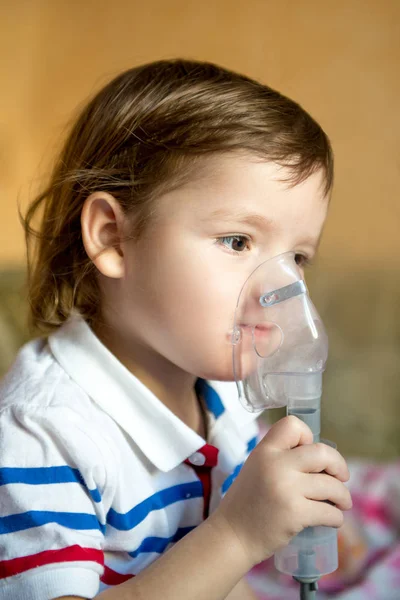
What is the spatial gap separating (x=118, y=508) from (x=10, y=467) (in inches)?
5.6

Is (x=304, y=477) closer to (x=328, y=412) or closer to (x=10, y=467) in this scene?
(x=10, y=467)

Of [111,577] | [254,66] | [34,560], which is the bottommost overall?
[111,577]

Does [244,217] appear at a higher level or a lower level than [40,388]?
higher

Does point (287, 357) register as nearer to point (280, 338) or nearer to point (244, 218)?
point (280, 338)

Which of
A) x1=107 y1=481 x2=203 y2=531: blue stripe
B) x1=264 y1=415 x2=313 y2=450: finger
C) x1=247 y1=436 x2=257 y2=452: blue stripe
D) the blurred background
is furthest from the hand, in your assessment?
the blurred background

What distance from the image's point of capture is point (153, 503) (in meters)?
0.84

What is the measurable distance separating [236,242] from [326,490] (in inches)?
10.9

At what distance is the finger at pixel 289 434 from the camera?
2.35ft

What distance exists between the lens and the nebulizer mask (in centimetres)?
73

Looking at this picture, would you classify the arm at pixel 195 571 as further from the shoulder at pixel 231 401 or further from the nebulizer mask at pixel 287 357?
the shoulder at pixel 231 401

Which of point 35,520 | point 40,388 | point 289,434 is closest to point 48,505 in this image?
point 35,520

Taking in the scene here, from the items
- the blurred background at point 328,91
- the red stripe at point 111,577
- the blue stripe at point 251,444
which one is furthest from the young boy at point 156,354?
the blurred background at point 328,91

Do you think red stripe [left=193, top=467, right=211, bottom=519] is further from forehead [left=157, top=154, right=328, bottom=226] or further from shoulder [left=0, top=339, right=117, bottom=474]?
forehead [left=157, top=154, right=328, bottom=226]

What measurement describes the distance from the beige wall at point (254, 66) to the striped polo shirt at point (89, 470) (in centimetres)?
60
